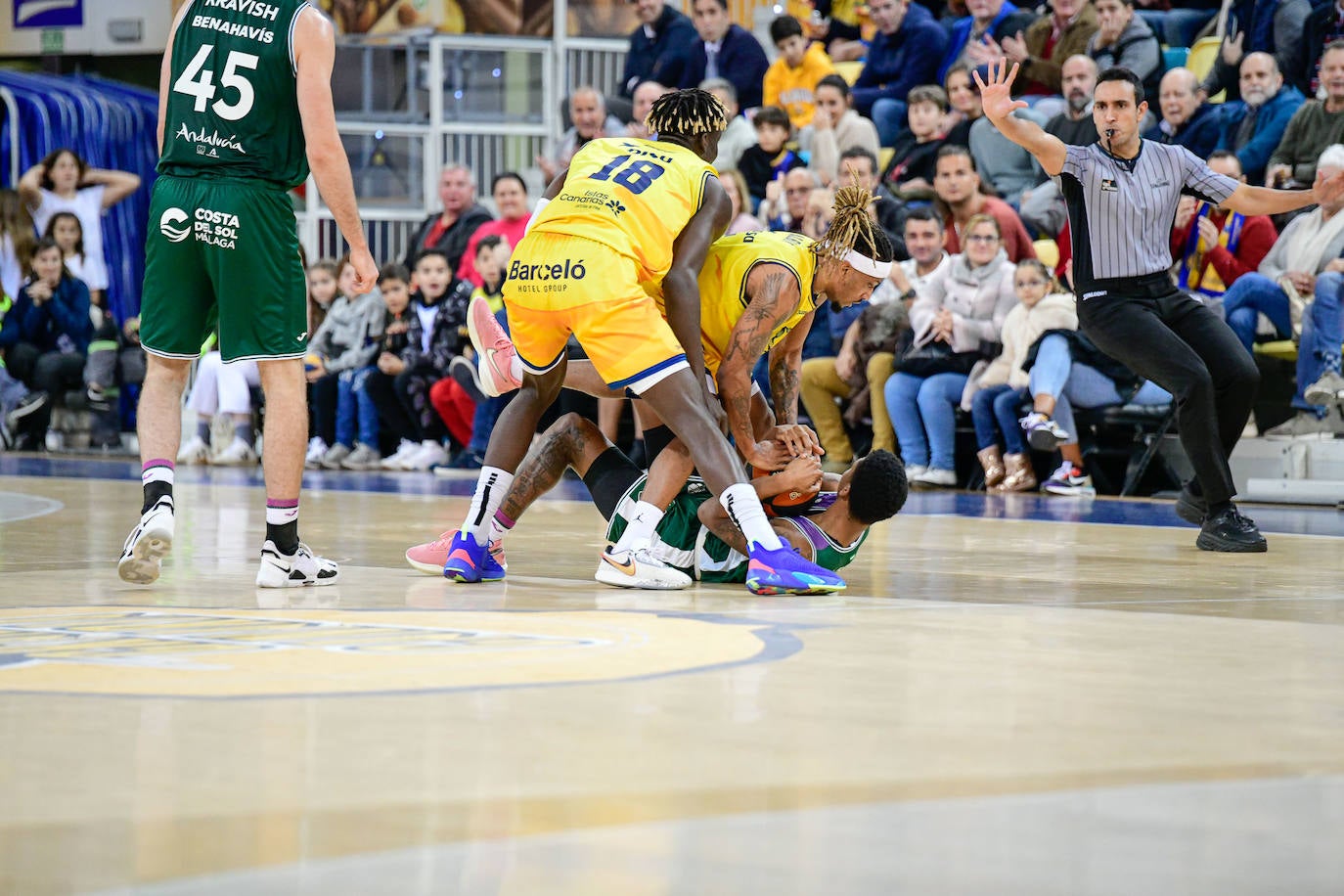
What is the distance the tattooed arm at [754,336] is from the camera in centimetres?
442

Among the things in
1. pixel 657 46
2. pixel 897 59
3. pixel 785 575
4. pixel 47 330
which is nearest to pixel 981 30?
pixel 897 59

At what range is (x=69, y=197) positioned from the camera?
14.2 metres

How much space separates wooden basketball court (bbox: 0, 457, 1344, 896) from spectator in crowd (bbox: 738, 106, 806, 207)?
6.95m

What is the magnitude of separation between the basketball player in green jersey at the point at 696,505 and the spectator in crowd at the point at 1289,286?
168 inches

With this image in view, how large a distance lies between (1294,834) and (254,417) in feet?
37.9

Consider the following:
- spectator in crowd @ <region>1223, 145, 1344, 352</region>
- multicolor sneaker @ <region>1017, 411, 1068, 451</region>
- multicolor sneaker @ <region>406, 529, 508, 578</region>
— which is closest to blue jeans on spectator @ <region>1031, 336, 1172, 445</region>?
multicolor sneaker @ <region>1017, 411, 1068, 451</region>

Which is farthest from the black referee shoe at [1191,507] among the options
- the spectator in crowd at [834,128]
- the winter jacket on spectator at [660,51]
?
the winter jacket on spectator at [660,51]

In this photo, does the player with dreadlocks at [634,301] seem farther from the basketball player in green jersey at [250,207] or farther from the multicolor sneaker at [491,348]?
the basketball player in green jersey at [250,207]

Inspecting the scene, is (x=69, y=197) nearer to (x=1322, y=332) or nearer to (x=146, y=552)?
(x=1322, y=332)

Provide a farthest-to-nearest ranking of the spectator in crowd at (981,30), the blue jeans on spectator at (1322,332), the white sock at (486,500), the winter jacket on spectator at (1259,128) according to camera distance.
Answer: the spectator in crowd at (981,30)
the winter jacket on spectator at (1259,128)
the blue jeans on spectator at (1322,332)
the white sock at (486,500)

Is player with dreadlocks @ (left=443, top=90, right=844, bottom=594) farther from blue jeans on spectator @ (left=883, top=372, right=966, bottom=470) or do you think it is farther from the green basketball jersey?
blue jeans on spectator @ (left=883, top=372, right=966, bottom=470)

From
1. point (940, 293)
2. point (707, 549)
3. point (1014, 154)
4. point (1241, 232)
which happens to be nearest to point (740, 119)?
point (1014, 154)

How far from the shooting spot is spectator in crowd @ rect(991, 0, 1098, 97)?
1052 cm

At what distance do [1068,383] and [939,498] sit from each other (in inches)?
37.5
